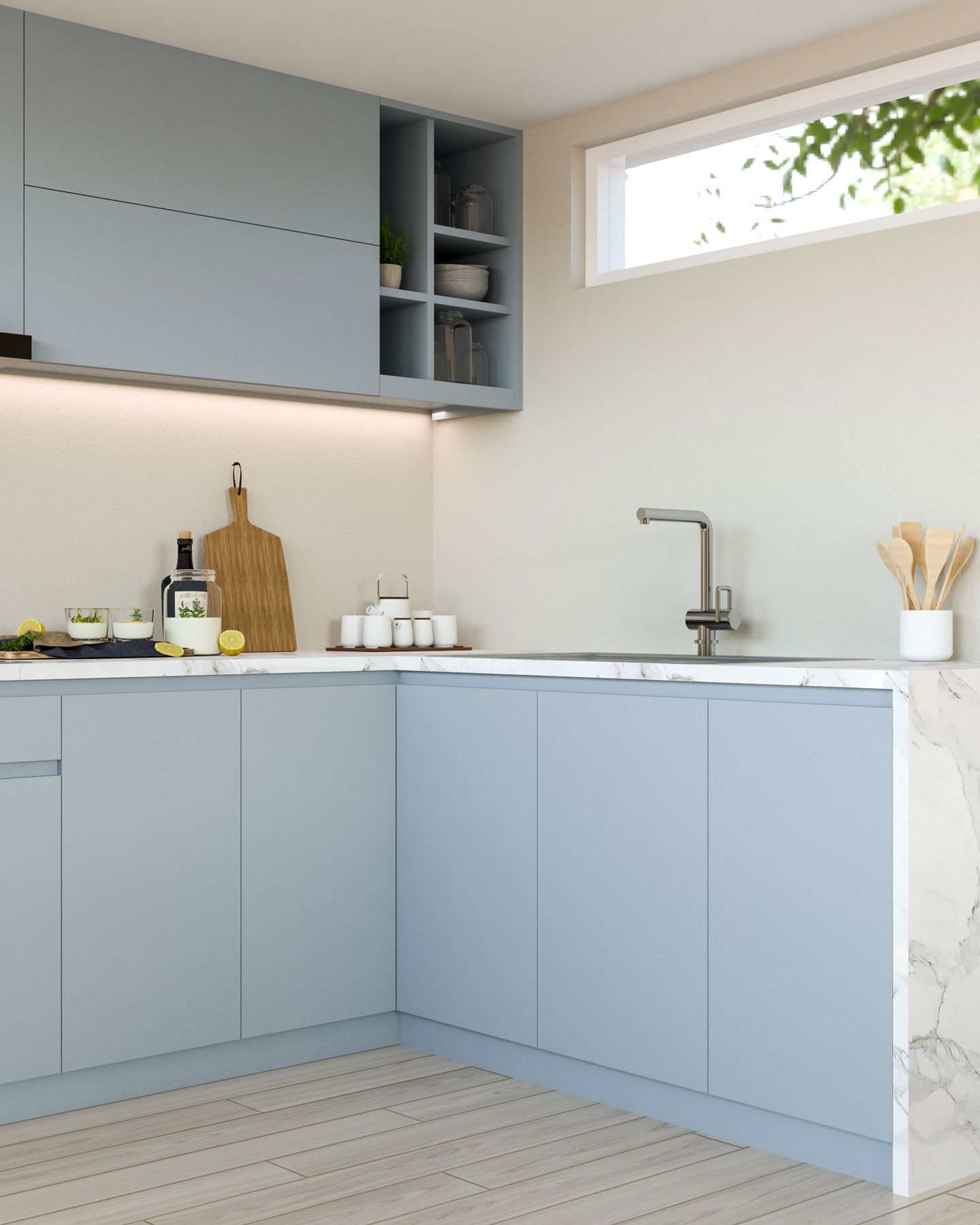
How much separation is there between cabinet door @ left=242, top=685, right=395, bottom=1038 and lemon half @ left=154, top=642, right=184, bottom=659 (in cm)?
21

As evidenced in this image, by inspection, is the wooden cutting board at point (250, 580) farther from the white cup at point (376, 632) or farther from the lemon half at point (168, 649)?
the lemon half at point (168, 649)

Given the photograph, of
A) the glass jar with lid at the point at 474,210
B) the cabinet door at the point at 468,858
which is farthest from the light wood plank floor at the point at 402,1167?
the glass jar with lid at the point at 474,210

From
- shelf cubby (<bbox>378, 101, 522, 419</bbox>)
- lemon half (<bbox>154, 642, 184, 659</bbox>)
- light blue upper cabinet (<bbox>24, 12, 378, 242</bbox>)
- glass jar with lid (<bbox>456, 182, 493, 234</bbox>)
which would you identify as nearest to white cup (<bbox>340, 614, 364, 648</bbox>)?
shelf cubby (<bbox>378, 101, 522, 419</bbox>)

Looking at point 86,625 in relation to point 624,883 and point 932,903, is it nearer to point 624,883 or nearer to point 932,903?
point 624,883

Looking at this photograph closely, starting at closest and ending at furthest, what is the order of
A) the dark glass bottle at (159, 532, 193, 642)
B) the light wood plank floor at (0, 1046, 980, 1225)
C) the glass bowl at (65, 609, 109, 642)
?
the light wood plank floor at (0, 1046, 980, 1225) → the glass bowl at (65, 609, 109, 642) → the dark glass bottle at (159, 532, 193, 642)

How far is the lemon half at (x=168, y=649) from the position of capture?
126 inches

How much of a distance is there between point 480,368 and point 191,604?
3.80ft

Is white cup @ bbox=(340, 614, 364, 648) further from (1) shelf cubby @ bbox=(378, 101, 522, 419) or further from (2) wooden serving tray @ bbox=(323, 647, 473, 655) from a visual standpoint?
(1) shelf cubby @ bbox=(378, 101, 522, 419)

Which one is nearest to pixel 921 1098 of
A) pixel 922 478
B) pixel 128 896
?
pixel 922 478

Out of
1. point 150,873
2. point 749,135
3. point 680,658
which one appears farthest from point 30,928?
point 749,135

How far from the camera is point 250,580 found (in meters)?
3.78

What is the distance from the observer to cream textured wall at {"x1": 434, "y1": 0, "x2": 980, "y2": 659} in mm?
3086

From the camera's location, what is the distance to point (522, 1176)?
2.54m

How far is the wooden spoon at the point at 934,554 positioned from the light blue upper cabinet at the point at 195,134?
158 centimetres
